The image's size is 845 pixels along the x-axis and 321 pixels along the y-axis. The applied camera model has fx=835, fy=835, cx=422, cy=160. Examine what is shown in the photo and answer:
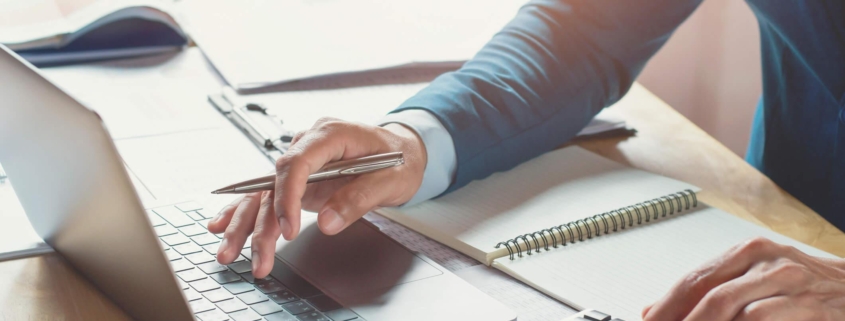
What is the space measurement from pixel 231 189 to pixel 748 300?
0.38 metres

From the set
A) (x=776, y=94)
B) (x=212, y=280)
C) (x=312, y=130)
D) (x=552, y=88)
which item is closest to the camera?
(x=212, y=280)

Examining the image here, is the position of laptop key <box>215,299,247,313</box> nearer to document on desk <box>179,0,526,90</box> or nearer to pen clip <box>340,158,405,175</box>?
pen clip <box>340,158,405,175</box>

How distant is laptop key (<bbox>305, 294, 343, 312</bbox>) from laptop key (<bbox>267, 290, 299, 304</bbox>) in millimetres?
12

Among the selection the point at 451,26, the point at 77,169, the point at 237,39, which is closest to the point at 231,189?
the point at 77,169

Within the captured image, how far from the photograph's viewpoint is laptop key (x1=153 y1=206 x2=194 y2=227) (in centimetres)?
73

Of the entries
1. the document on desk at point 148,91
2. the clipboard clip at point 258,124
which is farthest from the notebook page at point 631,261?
the document on desk at point 148,91

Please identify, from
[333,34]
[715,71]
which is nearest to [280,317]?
[333,34]

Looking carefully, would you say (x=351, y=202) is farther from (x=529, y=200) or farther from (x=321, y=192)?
(x=529, y=200)

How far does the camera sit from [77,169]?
0.51m

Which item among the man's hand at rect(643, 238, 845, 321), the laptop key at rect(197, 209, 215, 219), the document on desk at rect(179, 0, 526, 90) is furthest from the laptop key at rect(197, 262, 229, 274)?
the document on desk at rect(179, 0, 526, 90)

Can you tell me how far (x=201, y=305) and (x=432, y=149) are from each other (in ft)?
1.04

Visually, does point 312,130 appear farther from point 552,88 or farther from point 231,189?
point 552,88

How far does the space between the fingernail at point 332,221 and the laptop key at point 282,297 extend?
0.25 feet

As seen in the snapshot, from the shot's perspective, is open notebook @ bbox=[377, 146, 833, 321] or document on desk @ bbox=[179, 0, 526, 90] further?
Answer: document on desk @ bbox=[179, 0, 526, 90]
